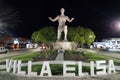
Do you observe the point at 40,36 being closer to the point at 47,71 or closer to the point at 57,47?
the point at 57,47

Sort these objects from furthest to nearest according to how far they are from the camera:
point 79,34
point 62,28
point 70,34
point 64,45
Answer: point 79,34, point 70,34, point 62,28, point 64,45

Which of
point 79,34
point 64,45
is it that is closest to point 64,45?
point 64,45

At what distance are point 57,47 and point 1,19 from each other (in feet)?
138

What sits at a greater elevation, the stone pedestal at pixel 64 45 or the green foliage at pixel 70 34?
the green foliage at pixel 70 34

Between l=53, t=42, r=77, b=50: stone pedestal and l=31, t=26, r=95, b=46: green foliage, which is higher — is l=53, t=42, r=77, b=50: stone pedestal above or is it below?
below

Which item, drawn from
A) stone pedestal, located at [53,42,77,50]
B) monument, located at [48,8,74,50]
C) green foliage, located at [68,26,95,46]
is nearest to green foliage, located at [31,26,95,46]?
green foliage, located at [68,26,95,46]

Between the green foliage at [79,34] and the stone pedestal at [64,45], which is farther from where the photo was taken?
the green foliage at [79,34]

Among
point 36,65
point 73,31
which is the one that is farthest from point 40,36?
point 36,65

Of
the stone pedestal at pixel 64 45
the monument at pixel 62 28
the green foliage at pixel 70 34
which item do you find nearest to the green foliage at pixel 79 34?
the green foliage at pixel 70 34

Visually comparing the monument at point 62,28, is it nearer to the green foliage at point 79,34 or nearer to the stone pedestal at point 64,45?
the stone pedestal at point 64,45

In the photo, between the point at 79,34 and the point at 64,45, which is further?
the point at 79,34

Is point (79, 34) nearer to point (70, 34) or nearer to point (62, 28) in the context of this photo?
point (70, 34)

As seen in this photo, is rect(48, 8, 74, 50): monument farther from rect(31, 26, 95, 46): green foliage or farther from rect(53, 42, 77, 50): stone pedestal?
rect(31, 26, 95, 46): green foliage

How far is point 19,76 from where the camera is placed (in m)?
14.7
